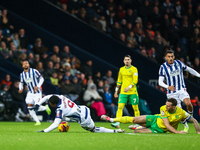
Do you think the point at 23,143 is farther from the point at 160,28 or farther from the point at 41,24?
the point at 160,28

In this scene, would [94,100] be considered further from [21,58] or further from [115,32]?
[115,32]

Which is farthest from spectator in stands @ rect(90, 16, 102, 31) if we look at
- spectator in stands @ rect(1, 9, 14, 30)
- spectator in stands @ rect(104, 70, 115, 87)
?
spectator in stands @ rect(1, 9, 14, 30)

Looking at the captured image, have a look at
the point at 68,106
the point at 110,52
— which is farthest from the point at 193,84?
the point at 68,106

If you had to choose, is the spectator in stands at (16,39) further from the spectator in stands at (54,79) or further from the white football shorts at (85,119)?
the white football shorts at (85,119)

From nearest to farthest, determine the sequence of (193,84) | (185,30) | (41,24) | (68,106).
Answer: (68,106) → (193,84) → (41,24) → (185,30)

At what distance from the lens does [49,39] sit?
643 inches

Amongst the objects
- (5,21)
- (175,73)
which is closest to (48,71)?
(5,21)

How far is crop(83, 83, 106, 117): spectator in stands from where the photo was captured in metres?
14.4

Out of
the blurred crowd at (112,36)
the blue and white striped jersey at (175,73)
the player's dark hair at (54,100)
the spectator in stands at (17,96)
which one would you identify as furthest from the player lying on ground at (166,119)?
the spectator in stands at (17,96)

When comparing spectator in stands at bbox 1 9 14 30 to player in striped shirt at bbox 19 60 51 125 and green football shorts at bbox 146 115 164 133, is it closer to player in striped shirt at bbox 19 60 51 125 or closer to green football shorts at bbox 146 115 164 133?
player in striped shirt at bbox 19 60 51 125

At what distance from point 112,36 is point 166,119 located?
980cm

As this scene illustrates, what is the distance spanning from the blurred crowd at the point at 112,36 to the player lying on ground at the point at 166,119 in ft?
20.4

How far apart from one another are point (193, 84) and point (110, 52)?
3.66 metres

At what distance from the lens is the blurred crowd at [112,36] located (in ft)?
48.0
